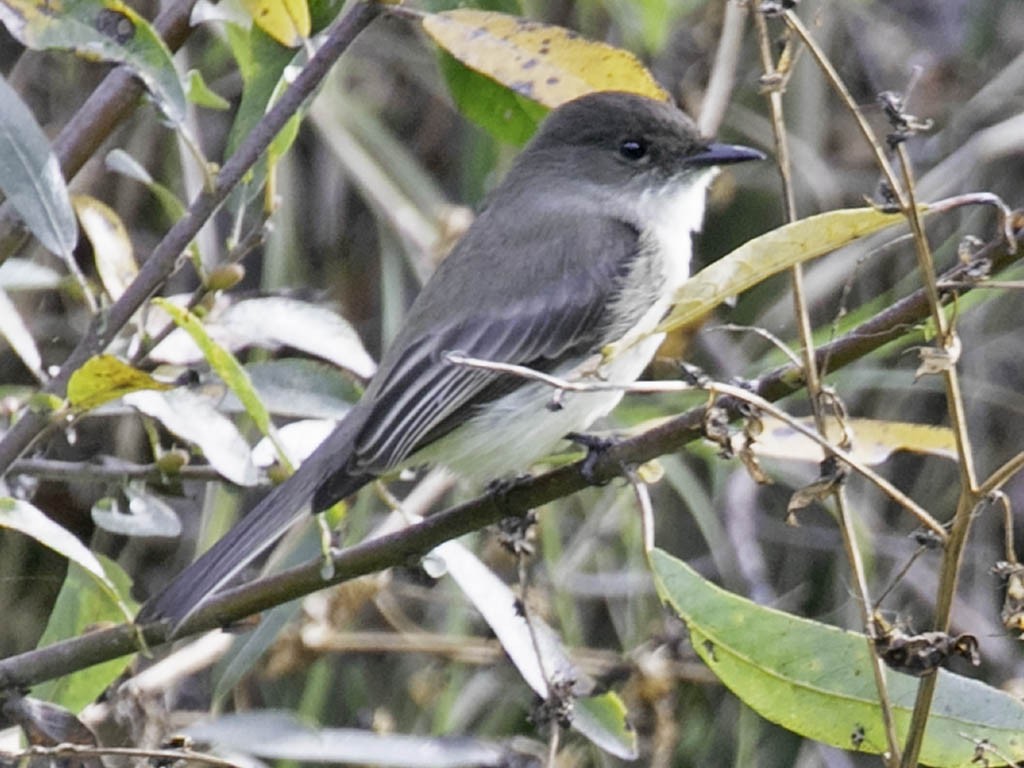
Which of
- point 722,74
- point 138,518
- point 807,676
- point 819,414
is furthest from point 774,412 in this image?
point 722,74

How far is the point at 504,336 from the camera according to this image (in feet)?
9.49

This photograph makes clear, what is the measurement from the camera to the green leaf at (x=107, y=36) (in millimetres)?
2199

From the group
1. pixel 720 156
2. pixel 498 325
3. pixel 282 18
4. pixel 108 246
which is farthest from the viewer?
pixel 720 156

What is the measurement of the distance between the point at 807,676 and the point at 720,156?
4.88 feet

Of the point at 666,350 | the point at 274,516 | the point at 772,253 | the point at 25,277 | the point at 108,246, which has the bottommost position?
the point at 666,350

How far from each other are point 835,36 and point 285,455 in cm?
272

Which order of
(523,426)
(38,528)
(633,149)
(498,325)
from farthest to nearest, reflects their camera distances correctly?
(633,149)
(498,325)
(523,426)
(38,528)

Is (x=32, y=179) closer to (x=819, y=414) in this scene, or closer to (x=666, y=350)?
(x=819, y=414)

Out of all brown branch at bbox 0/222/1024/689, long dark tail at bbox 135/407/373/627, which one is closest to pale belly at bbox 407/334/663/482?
long dark tail at bbox 135/407/373/627

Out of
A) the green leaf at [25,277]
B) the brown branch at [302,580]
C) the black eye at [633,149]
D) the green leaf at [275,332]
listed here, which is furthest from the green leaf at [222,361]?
the black eye at [633,149]

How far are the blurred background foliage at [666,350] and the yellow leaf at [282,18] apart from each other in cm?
128

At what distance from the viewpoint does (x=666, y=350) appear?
3.46m

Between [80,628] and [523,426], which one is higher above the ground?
[523,426]

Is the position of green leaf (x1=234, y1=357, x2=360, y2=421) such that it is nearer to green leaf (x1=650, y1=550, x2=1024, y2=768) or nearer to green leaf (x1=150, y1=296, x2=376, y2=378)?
green leaf (x1=150, y1=296, x2=376, y2=378)
